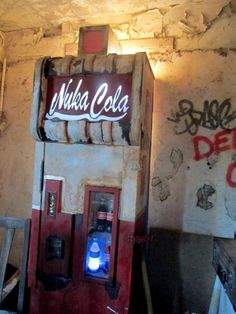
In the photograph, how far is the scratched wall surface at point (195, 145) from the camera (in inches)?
87.6

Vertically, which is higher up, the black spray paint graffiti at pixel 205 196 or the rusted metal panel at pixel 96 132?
the rusted metal panel at pixel 96 132

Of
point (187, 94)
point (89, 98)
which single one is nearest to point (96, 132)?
point (89, 98)

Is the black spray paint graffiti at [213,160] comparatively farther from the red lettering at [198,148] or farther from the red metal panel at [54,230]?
the red metal panel at [54,230]

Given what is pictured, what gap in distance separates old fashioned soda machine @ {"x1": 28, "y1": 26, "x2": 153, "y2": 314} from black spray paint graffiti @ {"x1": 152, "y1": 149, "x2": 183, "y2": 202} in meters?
0.49

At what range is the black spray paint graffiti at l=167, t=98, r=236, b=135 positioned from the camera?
2.23 metres

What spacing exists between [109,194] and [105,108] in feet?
1.88

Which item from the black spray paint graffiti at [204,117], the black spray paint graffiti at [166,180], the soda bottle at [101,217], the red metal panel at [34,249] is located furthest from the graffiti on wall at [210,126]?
the red metal panel at [34,249]

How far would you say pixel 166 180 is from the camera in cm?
233

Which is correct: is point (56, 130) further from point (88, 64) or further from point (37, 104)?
point (88, 64)

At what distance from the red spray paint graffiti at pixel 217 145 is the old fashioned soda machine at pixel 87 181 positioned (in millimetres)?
635

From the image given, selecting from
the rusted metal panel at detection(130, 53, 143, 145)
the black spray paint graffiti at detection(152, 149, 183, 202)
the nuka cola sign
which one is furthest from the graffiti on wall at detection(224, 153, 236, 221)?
the nuka cola sign

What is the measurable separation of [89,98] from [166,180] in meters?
0.96

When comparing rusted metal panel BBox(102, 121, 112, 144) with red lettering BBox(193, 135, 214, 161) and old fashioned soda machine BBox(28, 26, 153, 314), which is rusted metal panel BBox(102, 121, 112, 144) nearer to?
old fashioned soda machine BBox(28, 26, 153, 314)

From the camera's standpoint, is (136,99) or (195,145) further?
(195,145)
